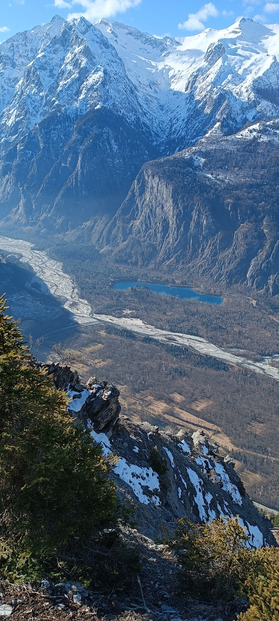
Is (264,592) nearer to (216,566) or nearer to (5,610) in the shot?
(216,566)

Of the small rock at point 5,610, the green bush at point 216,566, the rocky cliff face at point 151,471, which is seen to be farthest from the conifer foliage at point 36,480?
the rocky cliff face at point 151,471

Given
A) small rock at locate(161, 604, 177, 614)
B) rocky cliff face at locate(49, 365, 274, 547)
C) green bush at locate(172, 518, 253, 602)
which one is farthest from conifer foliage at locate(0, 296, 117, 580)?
rocky cliff face at locate(49, 365, 274, 547)

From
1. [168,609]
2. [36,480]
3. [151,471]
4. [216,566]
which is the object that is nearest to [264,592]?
[168,609]

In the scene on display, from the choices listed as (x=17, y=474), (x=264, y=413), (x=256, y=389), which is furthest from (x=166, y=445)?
(x=256, y=389)

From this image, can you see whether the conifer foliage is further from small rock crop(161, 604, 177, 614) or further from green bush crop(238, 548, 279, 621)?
green bush crop(238, 548, 279, 621)

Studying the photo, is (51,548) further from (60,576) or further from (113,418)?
(113,418)

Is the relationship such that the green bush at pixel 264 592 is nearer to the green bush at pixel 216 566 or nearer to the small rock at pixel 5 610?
the green bush at pixel 216 566

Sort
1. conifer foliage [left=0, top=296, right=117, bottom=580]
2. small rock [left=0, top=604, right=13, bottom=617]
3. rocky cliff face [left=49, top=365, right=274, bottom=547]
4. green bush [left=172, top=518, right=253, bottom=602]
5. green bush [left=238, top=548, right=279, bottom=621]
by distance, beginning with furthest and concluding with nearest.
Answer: rocky cliff face [left=49, top=365, right=274, bottom=547] < green bush [left=172, top=518, right=253, bottom=602] < conifer foliage [left=0, top=296, right=117, bottom=580] < small rock [left=0, top=604, right=13, bottom=617] < green bush [left=238, top=548, right=279, bottom=621]
